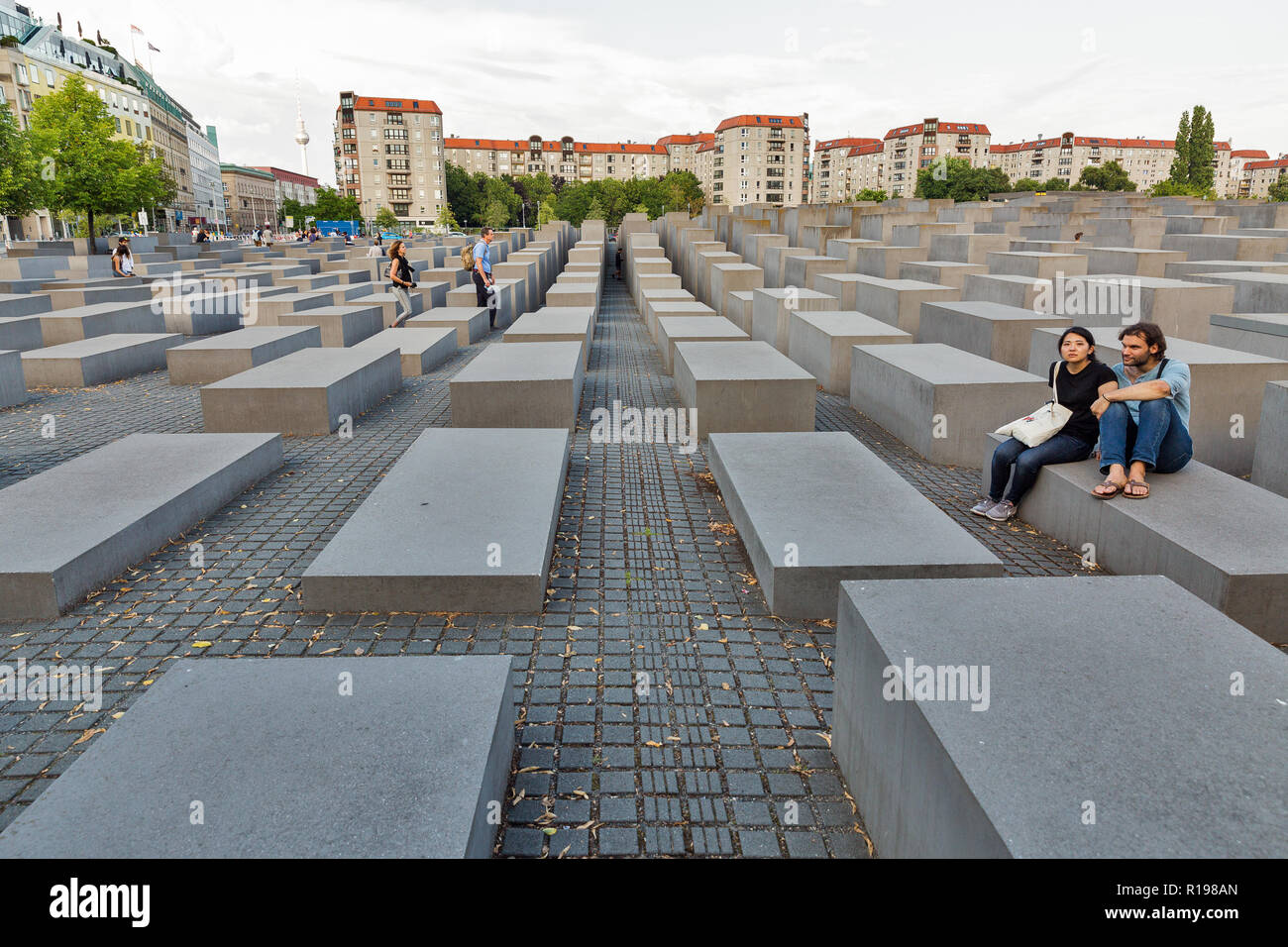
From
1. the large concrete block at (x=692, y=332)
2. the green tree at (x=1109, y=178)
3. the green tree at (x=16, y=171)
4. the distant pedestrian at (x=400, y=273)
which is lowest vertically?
the large concrete block at (x=692, y=332)

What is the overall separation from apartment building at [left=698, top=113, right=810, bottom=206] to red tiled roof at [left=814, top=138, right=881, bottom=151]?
34176 millimetres

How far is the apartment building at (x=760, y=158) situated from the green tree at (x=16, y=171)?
127m

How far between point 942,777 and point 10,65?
295 feet

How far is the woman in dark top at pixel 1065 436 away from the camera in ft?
20.1

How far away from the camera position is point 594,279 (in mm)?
22922

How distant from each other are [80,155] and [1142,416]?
41721 millimetres

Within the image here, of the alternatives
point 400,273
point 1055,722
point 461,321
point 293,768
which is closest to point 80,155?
point 400,273

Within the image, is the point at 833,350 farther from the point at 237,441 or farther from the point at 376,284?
the point at 376,284

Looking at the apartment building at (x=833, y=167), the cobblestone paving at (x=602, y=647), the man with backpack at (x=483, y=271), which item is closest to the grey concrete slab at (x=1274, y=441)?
the cobblestone paving at (x=602, y=647)

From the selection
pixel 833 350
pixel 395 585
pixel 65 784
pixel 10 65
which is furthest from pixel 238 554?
Result: pixel 10 65

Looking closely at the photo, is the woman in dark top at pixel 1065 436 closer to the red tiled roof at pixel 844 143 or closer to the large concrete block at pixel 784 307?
the large concrete block at pixel 784 307

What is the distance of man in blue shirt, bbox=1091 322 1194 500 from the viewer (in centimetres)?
565

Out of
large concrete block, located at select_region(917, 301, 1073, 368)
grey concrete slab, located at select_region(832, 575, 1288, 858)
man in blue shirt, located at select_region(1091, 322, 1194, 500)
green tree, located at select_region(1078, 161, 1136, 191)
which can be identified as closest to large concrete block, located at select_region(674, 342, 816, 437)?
large concrete block, located at select_region(917, 301, 1073, 368)

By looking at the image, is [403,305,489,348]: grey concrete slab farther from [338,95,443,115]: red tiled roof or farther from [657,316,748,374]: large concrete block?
[338,95,443,115]: red tiled roof
